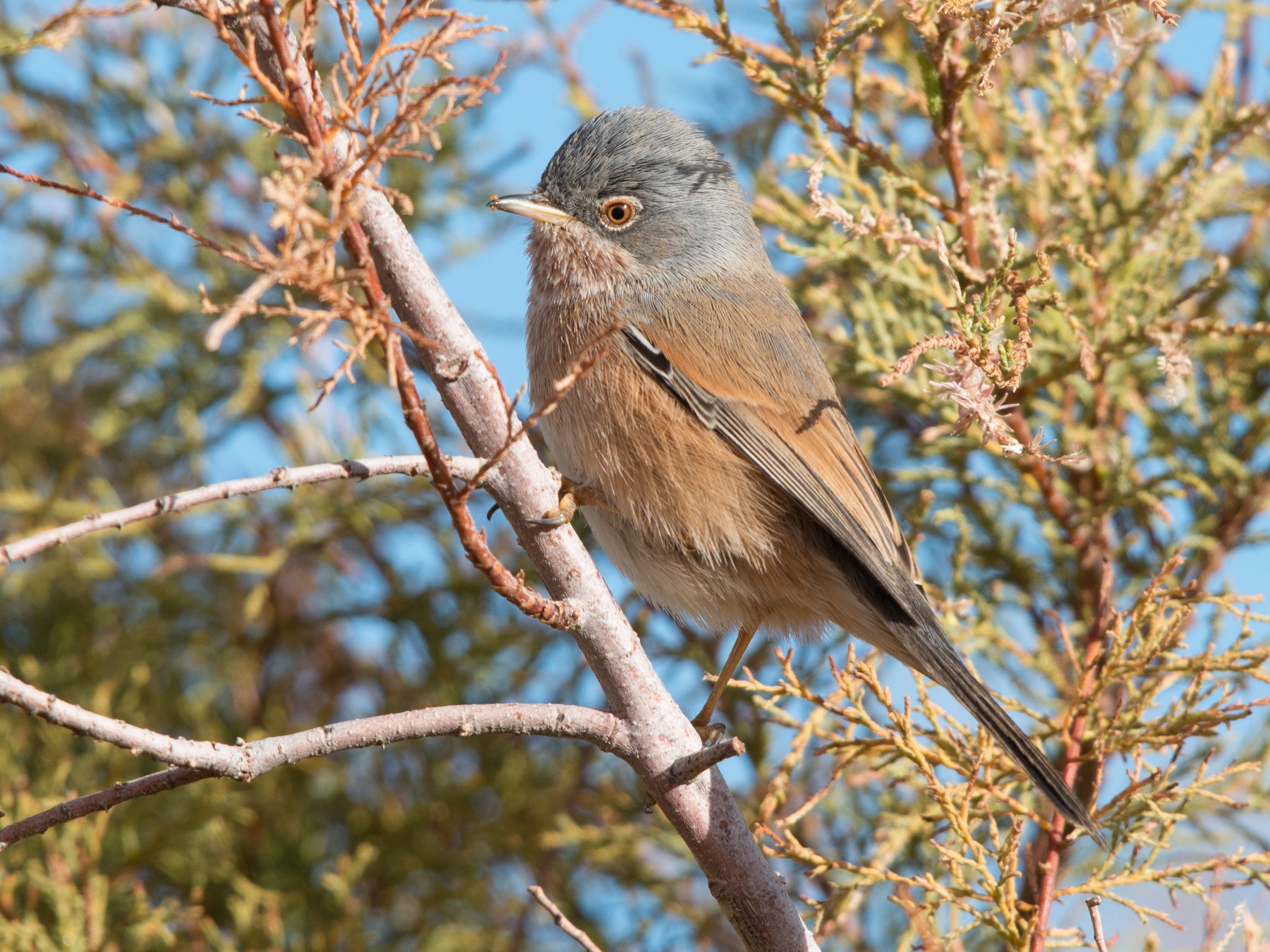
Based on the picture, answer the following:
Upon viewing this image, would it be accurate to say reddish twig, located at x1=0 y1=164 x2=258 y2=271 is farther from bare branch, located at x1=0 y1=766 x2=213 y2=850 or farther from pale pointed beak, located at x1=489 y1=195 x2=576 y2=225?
pale pointed beak, located at x1=489 y1=195 x2=576 y2=225

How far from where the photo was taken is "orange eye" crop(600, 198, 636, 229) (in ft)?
13.0

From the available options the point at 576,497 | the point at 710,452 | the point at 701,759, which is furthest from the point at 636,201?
the point at 701,759

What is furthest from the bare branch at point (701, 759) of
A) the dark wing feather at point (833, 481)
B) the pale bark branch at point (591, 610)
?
the dark wing feather at point (833, 481)

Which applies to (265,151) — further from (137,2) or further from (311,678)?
(137,2)

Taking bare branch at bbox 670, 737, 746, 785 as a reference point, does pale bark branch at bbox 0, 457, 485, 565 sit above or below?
above

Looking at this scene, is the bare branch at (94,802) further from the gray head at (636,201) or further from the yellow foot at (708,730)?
the gray head at (636,201)

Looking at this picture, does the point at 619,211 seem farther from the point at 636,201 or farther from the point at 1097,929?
the point at 1097,929

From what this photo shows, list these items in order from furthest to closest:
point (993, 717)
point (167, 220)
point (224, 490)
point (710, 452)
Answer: point (710, 452), point (993, 717), point (224, 490), point (167, 220)

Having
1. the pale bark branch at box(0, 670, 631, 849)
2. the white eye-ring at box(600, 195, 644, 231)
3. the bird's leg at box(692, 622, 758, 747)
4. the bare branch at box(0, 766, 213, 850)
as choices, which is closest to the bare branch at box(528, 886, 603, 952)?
the pale bark branch at box(0, 670, 631, 849)

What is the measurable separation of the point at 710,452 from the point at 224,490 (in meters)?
1.62

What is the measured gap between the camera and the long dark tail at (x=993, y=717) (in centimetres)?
288

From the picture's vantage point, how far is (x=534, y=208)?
386 centimetres

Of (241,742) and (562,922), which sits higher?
(241,742)

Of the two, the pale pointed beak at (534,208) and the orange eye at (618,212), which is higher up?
the pale pointed beak at (534,208)
